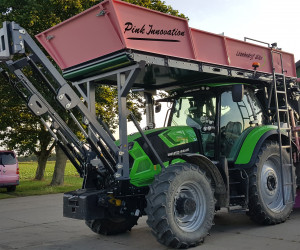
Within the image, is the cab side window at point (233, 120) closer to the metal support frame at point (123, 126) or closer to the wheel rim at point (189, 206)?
the wheel rim at point (189, 206)

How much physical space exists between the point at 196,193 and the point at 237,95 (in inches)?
73.5

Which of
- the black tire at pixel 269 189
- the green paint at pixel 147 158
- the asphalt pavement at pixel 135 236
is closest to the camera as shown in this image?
the asphalt pavement at pixel 135 236

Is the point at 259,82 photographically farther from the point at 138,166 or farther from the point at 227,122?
the point at 138,166

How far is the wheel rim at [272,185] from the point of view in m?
7.03

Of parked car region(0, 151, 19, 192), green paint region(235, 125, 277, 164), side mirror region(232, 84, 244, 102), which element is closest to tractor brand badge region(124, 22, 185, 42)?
side mirror region(232, 84, 244, 102)

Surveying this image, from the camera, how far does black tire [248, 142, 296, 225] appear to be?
22.0ft

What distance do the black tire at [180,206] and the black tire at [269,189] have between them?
1.14 m

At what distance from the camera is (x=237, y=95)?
6.70 metres

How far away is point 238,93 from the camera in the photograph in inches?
263

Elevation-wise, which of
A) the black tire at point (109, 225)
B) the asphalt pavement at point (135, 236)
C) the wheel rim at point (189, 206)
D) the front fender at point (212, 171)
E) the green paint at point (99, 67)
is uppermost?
the green paint at point (99, 67)

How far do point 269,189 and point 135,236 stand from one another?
2504 mm

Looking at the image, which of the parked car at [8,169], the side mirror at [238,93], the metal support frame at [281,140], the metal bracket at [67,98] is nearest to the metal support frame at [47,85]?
the metal bracket at [67,98]

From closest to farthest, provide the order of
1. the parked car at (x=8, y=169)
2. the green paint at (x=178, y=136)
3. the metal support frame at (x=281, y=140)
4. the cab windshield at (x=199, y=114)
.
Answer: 1. the green paint at (x=178, y=136)
2. the cab windshield at (x=199, y=114)
3. the metal support frame at (x=281, y=140)
4. the parked car at (x=8, y=169)

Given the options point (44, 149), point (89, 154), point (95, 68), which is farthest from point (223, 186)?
point (44, 149)
